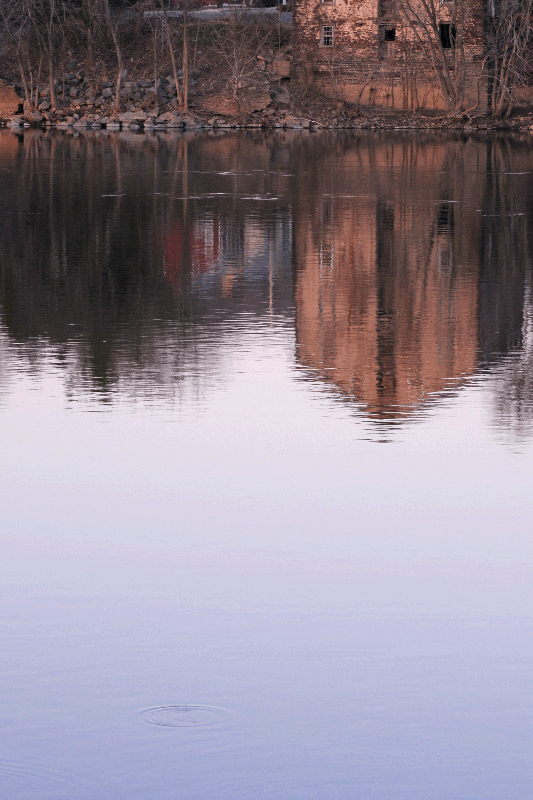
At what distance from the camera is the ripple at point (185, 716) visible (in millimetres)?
5117

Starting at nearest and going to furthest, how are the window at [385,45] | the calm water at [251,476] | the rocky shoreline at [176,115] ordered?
1. the calm water at [251,476]
2. the rocky shoreline at [176,115]
3. the window at [385,45]

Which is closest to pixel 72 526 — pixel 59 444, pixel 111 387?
pixel 59 444

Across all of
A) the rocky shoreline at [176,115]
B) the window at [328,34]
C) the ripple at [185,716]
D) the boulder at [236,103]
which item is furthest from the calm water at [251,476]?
the window at [328,34]

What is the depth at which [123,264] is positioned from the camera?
60.3 ft

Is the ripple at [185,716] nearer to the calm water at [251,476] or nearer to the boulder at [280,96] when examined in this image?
the calm water at [251,476]

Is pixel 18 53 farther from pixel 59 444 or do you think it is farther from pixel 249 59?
pixel 59 444

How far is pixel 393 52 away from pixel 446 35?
2732 millimetres

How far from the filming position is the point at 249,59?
221ft

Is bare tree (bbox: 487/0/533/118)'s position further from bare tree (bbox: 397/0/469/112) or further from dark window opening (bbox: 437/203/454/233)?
dark window opening (bbox: 437/203/454/233)

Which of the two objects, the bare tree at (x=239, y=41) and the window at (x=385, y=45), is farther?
the window at (x=385, y=45)

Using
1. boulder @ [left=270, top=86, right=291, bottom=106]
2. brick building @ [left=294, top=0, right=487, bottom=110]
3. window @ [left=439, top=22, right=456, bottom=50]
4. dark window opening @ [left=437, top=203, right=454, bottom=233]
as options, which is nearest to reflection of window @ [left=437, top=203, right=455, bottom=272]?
dark window opening @ [left=437, top=203, right=454, bottom=233]

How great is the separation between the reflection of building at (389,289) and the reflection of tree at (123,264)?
88 cm

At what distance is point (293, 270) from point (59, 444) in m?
9.25

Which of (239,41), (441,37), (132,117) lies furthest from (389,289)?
(239,41)
